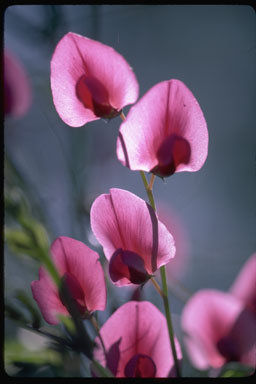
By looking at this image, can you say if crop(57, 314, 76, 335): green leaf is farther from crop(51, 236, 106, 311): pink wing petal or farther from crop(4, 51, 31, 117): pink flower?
crop(4, 51, 31, 117): pink flower

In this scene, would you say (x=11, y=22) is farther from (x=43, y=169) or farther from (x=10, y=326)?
(x=10, y=326)

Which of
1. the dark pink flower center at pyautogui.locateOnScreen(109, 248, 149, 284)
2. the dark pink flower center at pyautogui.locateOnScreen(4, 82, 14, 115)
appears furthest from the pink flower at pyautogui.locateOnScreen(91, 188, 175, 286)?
the dark pink flower center at pyautogui.locateOnScreen(4, 82, 14, 115)

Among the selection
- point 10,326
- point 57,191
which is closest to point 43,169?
point 57,191

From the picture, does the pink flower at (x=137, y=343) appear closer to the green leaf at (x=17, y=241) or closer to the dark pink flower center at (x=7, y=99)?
the green leaf at (x=17, y=241)

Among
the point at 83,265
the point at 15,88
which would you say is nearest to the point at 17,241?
the point at 83,265

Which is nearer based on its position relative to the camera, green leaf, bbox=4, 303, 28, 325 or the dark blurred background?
green leaf, bbox=4, 303, 28, 325

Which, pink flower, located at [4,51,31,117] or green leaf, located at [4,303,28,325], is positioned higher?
pink flower, located at [4,51,31,117]

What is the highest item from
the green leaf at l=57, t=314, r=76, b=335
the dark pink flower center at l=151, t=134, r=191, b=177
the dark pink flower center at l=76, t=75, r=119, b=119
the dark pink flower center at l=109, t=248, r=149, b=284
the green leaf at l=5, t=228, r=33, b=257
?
the dark pink flower center at l=76, t=75, r=119, b=119

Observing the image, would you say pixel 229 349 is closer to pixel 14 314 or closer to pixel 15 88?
pixel 14 314

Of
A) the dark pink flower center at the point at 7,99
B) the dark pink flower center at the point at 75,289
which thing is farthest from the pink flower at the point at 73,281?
the dark pink flower center at the point at 7,99
